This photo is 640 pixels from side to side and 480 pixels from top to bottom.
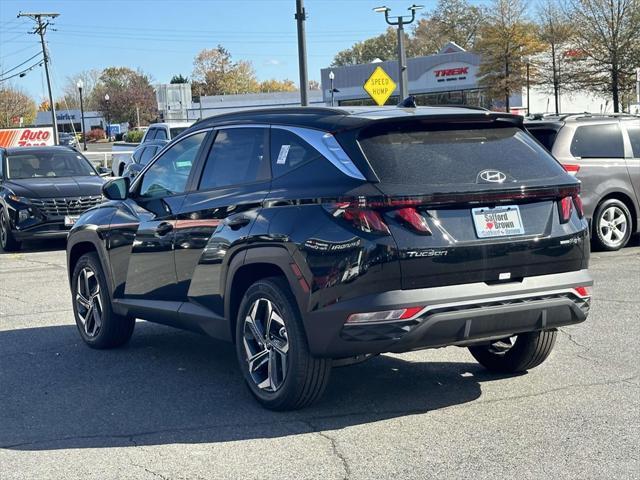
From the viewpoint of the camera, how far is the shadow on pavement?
5.40m

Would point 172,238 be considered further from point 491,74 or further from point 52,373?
point 491,74

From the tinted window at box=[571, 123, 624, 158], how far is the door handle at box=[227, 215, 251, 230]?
24.6ft

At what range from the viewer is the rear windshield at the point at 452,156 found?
5.18 metres

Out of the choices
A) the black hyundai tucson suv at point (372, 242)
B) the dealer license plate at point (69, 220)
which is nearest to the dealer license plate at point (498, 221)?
the black hyundai tucson suv at point (372, 242)

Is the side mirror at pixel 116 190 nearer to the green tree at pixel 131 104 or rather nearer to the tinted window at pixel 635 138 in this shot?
the tinted window at pixel 635 138

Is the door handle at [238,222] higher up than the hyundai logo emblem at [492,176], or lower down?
lower down

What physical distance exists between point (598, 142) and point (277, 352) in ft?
26.9

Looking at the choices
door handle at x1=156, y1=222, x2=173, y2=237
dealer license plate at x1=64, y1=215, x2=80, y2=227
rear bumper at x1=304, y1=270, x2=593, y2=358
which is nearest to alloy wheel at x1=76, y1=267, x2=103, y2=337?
door handle at x1=156, y1=222, x2=173, y2=237

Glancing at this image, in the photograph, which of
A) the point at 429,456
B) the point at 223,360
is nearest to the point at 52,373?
the point at 223,360

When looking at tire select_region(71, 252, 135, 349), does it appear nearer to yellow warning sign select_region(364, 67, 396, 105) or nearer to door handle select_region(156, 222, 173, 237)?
door handle select_region(156, 222, 173, 237)

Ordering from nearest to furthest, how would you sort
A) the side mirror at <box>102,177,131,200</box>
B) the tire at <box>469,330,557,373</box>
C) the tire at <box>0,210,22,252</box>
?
the tire at <box>469,330,557,373</box> < the side mirror at <box>102,177,131,200</box> < the tire at <box>0,210,22,252</box>

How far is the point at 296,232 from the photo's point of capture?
5250mm

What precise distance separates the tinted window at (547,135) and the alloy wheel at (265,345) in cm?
747

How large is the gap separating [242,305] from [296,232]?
29.7 inches
